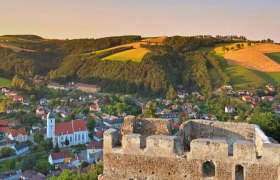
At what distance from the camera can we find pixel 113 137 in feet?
36.3

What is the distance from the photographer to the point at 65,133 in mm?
82312

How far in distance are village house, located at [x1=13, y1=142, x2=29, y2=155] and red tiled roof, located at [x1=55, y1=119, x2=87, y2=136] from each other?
8.87 m

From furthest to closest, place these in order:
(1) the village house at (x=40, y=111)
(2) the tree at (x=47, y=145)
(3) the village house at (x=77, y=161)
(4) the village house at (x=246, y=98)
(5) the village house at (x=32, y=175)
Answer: (1) the village house at (x=40, y=111) < (4) the village house at (x=246, y=98) < (2) the tree at (x=47, y=145) < (3) the village house at (x=77, y=161) < (5) the village house at (x=32, y=175)

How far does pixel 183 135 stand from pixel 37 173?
159ft

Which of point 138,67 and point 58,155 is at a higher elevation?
point 138,67

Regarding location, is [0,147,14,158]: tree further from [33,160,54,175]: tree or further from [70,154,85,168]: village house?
[70,154,85,168]: village house

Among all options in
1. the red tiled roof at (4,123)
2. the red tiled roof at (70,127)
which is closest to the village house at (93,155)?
the red tiled roof at (70,127)

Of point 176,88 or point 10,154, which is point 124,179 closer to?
point 10,154

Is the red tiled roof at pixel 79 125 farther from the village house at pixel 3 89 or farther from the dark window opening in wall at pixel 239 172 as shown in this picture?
the dark window opening in wall at pixel 239 172

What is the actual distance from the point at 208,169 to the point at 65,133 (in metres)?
74.2

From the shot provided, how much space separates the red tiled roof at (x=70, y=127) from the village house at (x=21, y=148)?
29.1 ft

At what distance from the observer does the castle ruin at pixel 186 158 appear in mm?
9680

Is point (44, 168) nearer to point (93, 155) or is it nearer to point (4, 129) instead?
point (93, 155)

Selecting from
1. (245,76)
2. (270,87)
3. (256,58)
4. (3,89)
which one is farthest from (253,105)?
(3,89)
